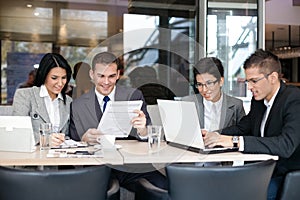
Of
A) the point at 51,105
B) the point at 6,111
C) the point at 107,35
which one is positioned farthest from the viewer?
the point at 107,35

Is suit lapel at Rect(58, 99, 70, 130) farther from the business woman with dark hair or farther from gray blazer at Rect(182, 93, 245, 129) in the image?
gray blazer at Rect(182, 93, 245, 129)

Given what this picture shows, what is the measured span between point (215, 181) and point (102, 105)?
124 cm

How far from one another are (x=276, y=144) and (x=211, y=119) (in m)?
0.93

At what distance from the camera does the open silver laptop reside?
2.12 metres

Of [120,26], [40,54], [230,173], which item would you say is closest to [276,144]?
[230,173]

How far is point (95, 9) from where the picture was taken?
804 centimetres

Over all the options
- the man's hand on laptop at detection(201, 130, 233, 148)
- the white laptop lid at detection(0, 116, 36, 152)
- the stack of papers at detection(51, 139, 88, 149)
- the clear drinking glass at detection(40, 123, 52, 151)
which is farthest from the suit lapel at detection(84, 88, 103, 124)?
the man's hand on laptop at detection(201, 130, 233, 148)

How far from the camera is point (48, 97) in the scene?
275 centimetres

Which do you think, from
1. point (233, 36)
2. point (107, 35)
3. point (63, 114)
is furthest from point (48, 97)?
point (107, 35)

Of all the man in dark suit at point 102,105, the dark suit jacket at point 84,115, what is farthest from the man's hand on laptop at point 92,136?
the dark suit jacket at point 84,115

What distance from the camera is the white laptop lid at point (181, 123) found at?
211cm

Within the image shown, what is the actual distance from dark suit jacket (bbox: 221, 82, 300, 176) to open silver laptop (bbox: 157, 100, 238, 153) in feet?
0.51

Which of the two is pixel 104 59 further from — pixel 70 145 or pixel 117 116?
pixel 70 145

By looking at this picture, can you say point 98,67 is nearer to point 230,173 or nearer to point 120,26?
point 230,173
